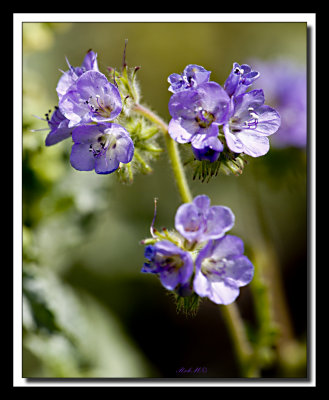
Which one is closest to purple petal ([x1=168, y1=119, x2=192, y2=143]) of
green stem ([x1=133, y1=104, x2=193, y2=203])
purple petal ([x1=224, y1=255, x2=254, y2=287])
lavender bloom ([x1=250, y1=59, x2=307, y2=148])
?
green stem ([x1=133, y1=104, x2=193, y2=203])

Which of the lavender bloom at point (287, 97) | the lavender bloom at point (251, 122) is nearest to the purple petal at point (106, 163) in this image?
the lavender bloom at point (251, 122)

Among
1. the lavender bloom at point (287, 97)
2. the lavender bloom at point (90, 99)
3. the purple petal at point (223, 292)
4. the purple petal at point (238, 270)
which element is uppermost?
the lavender bloom at point (287, 97)

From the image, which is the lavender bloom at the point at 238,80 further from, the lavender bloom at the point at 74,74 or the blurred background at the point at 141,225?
the blurred background at the point at 141,225

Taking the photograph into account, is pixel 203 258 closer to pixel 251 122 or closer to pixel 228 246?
pixel 228 246

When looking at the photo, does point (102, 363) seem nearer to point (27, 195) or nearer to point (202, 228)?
point (27, 195)

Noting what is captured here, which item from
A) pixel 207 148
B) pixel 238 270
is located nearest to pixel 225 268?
pixel 238 270
